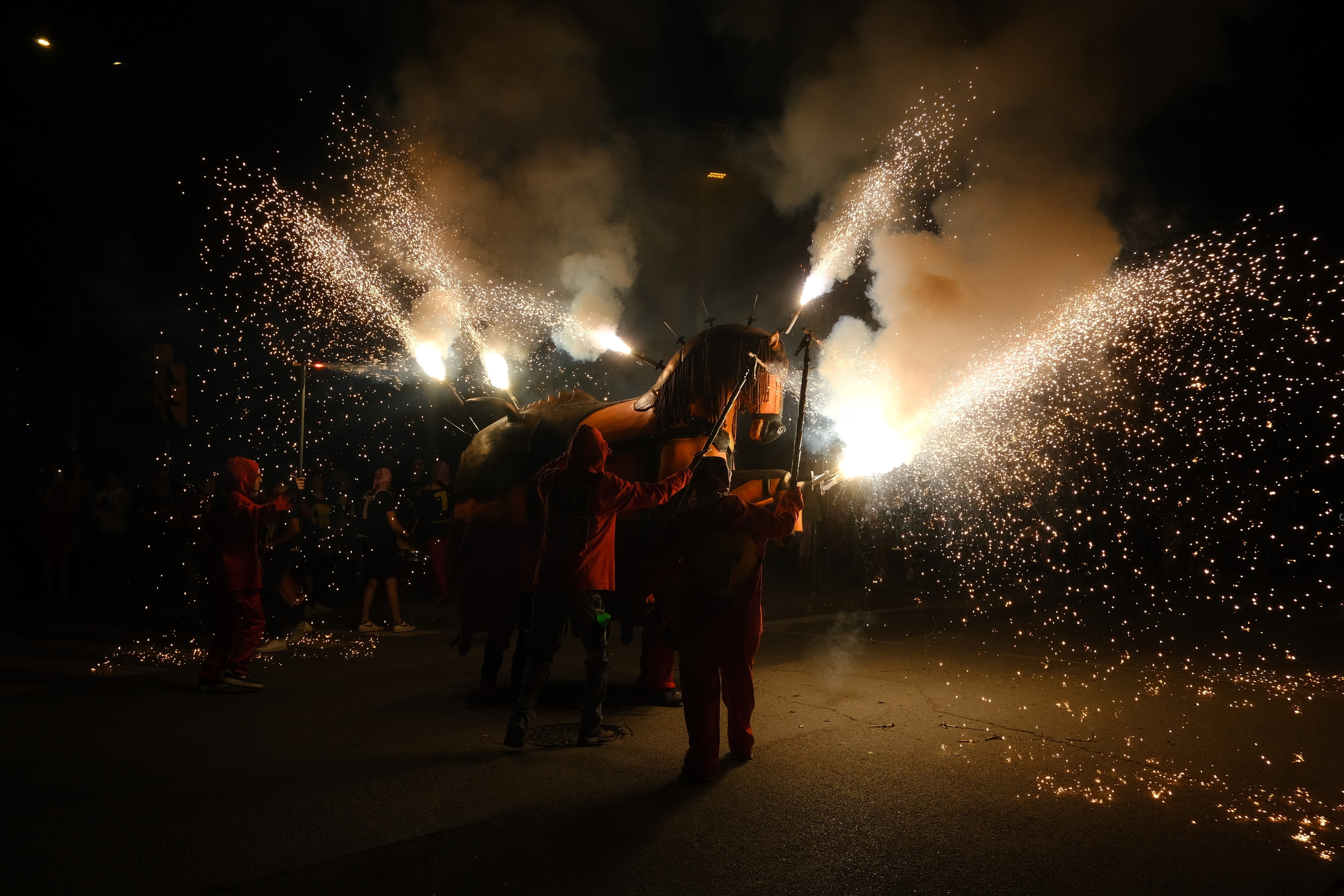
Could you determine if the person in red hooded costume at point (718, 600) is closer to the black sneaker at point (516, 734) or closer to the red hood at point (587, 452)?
the red hood at point (587, 452)

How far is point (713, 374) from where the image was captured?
20.9ft

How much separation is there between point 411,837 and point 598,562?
1.95 metres

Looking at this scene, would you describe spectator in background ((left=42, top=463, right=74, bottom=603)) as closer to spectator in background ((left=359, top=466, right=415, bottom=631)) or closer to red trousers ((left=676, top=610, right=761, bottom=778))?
spectator in background ((left=359, top=466, right=415, bottom=631))

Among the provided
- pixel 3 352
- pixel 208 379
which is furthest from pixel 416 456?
pixel 3 352

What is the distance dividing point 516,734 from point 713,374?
278 cm

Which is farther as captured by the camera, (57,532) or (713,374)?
(57,532)

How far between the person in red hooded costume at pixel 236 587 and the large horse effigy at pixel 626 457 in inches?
58.0

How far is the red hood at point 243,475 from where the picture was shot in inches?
270

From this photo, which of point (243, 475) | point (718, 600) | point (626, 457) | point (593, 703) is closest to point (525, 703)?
point (593, 703)

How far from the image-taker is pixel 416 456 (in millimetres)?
17469

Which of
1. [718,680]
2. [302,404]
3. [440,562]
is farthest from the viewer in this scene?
[302,404]

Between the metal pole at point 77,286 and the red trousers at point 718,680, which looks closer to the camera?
the red trousers at point 718,680

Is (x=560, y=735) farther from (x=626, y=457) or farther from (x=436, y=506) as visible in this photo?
(x=436, y=506)

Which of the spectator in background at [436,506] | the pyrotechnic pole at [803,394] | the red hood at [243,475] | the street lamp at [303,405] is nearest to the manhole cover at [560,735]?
the pyrotechnic pole at [803,394]
